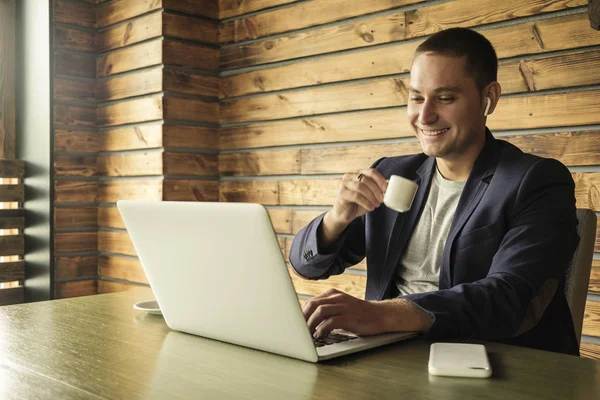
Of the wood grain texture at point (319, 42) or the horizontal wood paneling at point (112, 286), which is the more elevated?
the wood grain texture at point (319, 42)

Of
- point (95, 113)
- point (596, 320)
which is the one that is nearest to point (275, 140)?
point (95, 113)

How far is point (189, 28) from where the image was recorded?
391 centimetres

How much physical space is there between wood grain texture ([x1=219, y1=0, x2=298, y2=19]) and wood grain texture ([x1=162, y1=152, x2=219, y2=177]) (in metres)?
0.80

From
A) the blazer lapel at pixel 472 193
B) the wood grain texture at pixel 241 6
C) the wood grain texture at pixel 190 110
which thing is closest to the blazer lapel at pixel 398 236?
the blazer lapel at pixel 472 193

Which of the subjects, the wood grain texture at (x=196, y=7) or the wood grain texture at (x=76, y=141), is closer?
the wood grain texture at (x=196, y=7)

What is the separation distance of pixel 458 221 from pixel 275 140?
2.04 metres

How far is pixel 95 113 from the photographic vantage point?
14.2ft

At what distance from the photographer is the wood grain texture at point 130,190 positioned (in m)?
3.86

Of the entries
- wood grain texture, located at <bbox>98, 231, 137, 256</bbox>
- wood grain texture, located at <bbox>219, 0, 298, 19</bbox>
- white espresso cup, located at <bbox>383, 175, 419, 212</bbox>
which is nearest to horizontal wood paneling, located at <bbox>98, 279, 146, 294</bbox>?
wood grain texture, located at <bbox>98, 231, 137, 256</bbox>

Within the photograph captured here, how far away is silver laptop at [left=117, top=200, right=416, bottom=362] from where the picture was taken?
1.14 m

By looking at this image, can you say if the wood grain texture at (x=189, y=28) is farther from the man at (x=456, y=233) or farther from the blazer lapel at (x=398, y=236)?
the blazer lapel at (x=398, y=236)

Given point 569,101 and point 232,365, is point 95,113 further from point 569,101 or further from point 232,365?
point 232,365

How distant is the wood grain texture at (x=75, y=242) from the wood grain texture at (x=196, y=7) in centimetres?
145

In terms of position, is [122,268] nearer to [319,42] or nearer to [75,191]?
[75,191]
